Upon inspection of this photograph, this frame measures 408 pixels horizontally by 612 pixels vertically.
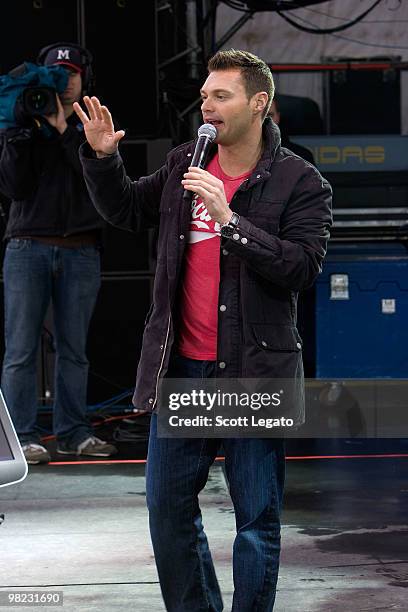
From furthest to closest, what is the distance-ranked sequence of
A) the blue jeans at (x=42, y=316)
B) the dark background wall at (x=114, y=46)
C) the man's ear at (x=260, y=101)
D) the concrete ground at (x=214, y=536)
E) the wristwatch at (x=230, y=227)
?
the dark background wall at (x=114, y=46), the blue jeans at (x=42, y=316), the concrete ground at (x=214, y=536), the man's ear at (x=260, y=101), the wristwatch at (x=230, y=227)

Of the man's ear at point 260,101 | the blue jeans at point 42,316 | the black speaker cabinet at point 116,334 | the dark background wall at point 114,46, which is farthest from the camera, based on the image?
the black speaker cabinet at point 116,334

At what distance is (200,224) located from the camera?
377cm

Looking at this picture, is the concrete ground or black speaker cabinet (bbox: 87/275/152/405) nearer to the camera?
the concrete ground

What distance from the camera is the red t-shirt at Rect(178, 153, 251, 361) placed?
3.75 meters

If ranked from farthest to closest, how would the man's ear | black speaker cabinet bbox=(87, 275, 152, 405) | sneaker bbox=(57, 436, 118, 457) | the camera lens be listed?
1. black speaker cabinet bbox=(87, 275, 152, 405)
2. sneaker bbox=(57, 436, 118, 457)
3. the camera lens
4. the man's ear

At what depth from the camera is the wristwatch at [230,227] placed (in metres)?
3.52

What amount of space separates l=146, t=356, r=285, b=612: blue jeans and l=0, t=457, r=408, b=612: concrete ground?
620mm

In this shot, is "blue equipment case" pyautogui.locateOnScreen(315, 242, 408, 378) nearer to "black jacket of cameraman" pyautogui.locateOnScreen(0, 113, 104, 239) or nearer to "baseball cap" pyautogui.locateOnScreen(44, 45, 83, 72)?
"black jacket of cameraman" pyautogui.locateOnScreen(0, 113, 104, 239)

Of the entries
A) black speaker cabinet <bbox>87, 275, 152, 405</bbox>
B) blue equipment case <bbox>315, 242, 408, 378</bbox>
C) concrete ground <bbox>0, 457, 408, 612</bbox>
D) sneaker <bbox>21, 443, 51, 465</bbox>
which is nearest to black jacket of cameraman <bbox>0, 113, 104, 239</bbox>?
sneaker <bbox>21, 443, 51, 465</bbox>

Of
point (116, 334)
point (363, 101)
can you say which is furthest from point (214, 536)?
point (363, 101)

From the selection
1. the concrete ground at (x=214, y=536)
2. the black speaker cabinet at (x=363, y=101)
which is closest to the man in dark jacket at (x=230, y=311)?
the concrete ground at (x=214, y=536)

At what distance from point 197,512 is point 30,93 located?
11.2 feet

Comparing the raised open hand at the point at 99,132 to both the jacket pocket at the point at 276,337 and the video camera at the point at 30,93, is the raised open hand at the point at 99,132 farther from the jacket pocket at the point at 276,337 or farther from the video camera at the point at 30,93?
the video camera at the point at 30,93

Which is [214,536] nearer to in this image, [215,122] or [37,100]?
[215,122]
